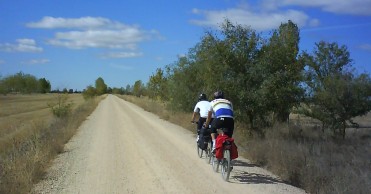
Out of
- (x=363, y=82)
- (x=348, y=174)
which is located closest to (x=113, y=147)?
(x=348, y=174)

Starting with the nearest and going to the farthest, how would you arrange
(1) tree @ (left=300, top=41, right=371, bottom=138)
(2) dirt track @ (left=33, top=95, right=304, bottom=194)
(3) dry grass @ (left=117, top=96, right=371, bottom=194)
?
(3) dry grass @ (left=117, top=96, right=371, bottom=194) → (2) dirt track @ (left=33, top=95, right=304, bottom=194) → (1) tree @ (left=300, top=41, right=371, bottom=138)

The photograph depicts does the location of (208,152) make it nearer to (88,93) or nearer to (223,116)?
(223,116)

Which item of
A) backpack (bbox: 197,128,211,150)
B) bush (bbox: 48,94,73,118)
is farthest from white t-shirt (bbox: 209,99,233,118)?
bush (bbox: 48,94,73,118)

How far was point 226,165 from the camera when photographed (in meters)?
10.5

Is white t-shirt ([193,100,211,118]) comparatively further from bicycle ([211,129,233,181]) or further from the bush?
the bush

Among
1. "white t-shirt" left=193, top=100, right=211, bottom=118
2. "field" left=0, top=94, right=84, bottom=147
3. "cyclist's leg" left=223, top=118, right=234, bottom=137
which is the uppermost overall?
"white t-shirt" left=193, top=100, right=211, bottom=118

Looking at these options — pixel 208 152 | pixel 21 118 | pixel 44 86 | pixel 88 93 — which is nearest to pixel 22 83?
pixel 44 86

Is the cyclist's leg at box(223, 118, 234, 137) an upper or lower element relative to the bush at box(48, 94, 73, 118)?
upper

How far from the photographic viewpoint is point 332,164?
497 inches

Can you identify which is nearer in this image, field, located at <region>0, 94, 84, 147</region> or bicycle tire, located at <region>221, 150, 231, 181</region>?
bicycle tire, located at <region>221, 150, 231, 181</region>

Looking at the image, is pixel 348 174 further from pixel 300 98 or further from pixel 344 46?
pixel 344 46

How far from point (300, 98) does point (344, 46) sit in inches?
436

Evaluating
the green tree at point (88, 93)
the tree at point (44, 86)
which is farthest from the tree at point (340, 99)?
the tree at point (44, 86)

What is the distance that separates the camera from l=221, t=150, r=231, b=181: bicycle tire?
33.8ft
